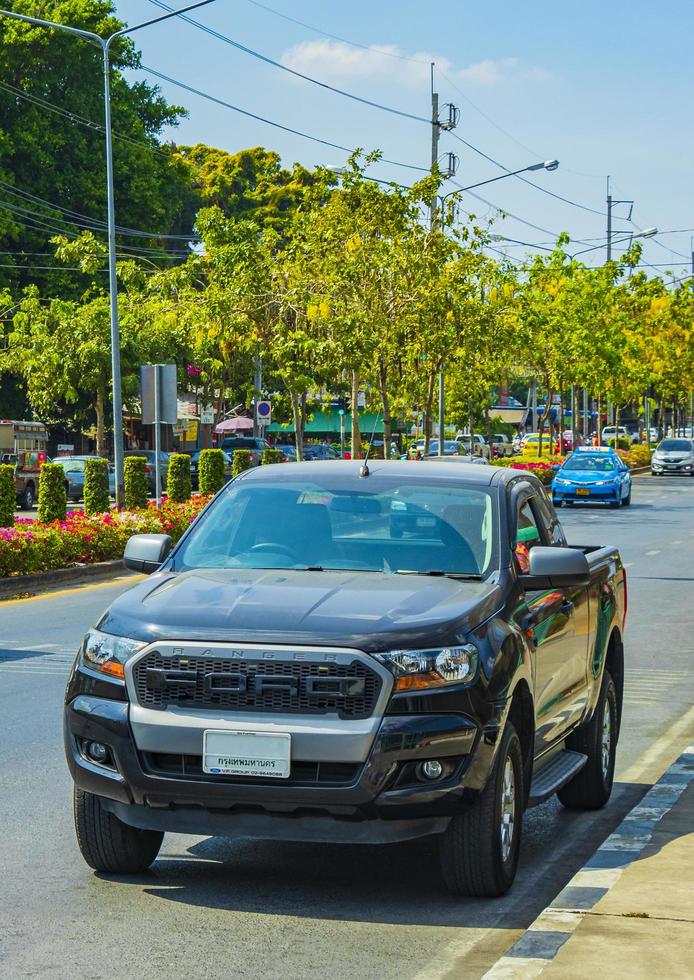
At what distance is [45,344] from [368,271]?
73.7 feet

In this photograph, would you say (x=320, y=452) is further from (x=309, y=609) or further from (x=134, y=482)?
(x=309, y=609)

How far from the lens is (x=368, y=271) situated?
35750 mm

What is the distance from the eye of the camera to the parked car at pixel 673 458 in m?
67.3

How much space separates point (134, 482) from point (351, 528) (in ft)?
74.8

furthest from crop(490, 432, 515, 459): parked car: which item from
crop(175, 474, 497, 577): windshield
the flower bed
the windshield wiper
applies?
the windshield wiper

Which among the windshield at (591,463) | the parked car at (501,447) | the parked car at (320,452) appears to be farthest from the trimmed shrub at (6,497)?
the parked car at (501,447)

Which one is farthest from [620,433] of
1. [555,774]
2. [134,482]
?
[555,774]

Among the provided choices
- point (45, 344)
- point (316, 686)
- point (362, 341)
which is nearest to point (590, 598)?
point (316, 686)

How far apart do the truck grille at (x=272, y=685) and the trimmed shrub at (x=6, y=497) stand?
60.3 ft

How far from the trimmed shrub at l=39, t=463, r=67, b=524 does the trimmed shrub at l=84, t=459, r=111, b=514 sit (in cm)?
146

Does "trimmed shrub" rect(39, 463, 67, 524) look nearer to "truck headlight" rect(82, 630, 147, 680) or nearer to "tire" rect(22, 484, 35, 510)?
"truck headlight" rect(82, 630, 147, 680)

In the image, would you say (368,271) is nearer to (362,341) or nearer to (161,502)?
(362,341)

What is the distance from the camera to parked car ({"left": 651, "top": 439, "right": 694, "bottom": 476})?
67.3 metres

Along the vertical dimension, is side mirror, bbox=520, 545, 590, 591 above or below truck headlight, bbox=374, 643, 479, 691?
above
